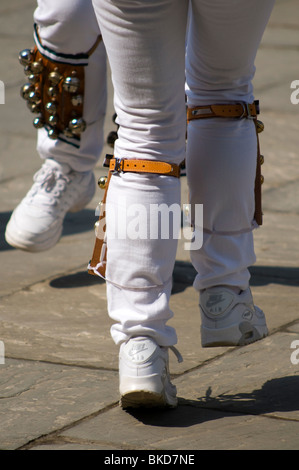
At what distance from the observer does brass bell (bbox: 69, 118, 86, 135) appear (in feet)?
8.51

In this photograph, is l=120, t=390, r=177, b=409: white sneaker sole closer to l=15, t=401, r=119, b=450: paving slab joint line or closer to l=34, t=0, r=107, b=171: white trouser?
l=15, t=401, r=119, b=450: paving slab joint line

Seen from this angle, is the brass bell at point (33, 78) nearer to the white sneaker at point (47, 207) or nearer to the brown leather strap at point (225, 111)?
the white sneaker at point (47, 207)

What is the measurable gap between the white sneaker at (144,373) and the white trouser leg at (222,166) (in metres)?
0.23

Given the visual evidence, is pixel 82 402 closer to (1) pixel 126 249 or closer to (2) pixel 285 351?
(1) pixel 126 249

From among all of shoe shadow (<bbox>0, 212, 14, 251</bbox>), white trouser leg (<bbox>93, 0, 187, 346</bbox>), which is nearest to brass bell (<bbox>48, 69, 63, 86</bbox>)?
shoe shadow (<bbox>0, 212, 14, 251</bbox>)

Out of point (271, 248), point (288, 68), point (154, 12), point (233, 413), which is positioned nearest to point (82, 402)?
point (233, 413)

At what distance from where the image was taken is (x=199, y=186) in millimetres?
1854

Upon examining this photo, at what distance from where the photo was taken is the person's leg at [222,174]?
6.00 ft

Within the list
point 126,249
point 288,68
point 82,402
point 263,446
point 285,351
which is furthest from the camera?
point 288,68

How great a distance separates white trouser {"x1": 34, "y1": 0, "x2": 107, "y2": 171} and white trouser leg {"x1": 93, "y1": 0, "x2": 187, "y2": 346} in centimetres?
78

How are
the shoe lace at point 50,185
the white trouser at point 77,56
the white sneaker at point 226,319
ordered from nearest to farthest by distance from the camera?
the white sneaker at point 226,319, the white trouser at point 77,56, the shoe lace at point 50,185

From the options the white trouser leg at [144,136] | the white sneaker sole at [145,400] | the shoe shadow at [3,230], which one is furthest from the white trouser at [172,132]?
the shoe shadow at [3,230]

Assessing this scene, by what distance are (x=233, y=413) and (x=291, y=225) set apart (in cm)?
146

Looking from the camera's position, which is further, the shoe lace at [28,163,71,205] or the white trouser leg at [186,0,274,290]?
the shoe lace at [28,163,71,205]
